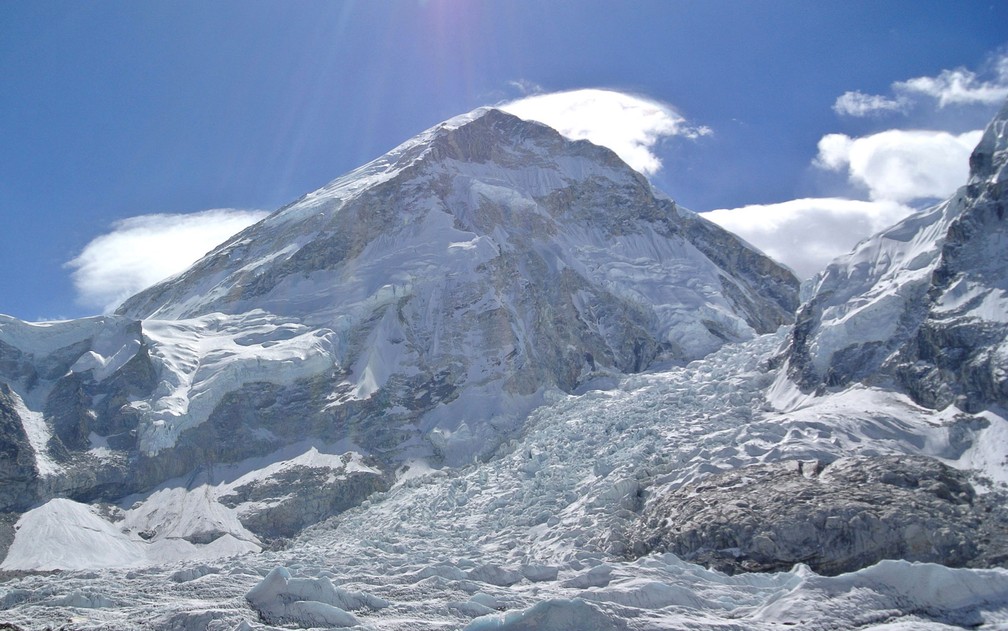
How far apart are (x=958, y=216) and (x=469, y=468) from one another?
41.2m

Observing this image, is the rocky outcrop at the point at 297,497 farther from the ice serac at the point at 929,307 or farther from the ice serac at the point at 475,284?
the ice serac at the point at 929,307

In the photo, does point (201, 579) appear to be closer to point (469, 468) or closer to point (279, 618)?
point (279, 618)

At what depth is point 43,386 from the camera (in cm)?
8812

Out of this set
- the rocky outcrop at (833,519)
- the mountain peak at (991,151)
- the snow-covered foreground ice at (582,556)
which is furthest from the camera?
the mountain peak at (991,151)

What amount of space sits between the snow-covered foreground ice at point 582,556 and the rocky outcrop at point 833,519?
2.63 m

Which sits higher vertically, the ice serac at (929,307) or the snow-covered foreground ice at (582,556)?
the ice serac at (929,307)

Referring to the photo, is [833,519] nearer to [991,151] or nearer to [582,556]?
[582,556]

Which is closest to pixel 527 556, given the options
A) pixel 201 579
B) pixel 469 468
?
pixel 201 579

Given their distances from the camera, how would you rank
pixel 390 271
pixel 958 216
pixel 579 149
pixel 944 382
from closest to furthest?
pixel 944 382, pixel 958 216, pixel 390 271, pixel 579 149

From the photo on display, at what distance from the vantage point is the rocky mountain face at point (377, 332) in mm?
81812

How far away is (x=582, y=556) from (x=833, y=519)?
1352cm

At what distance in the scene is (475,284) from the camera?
103750 mm

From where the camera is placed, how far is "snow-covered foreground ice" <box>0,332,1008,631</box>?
39.7m

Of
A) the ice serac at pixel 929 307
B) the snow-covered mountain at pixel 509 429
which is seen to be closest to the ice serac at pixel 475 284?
the snow-covered mountain at pixel 509 429
